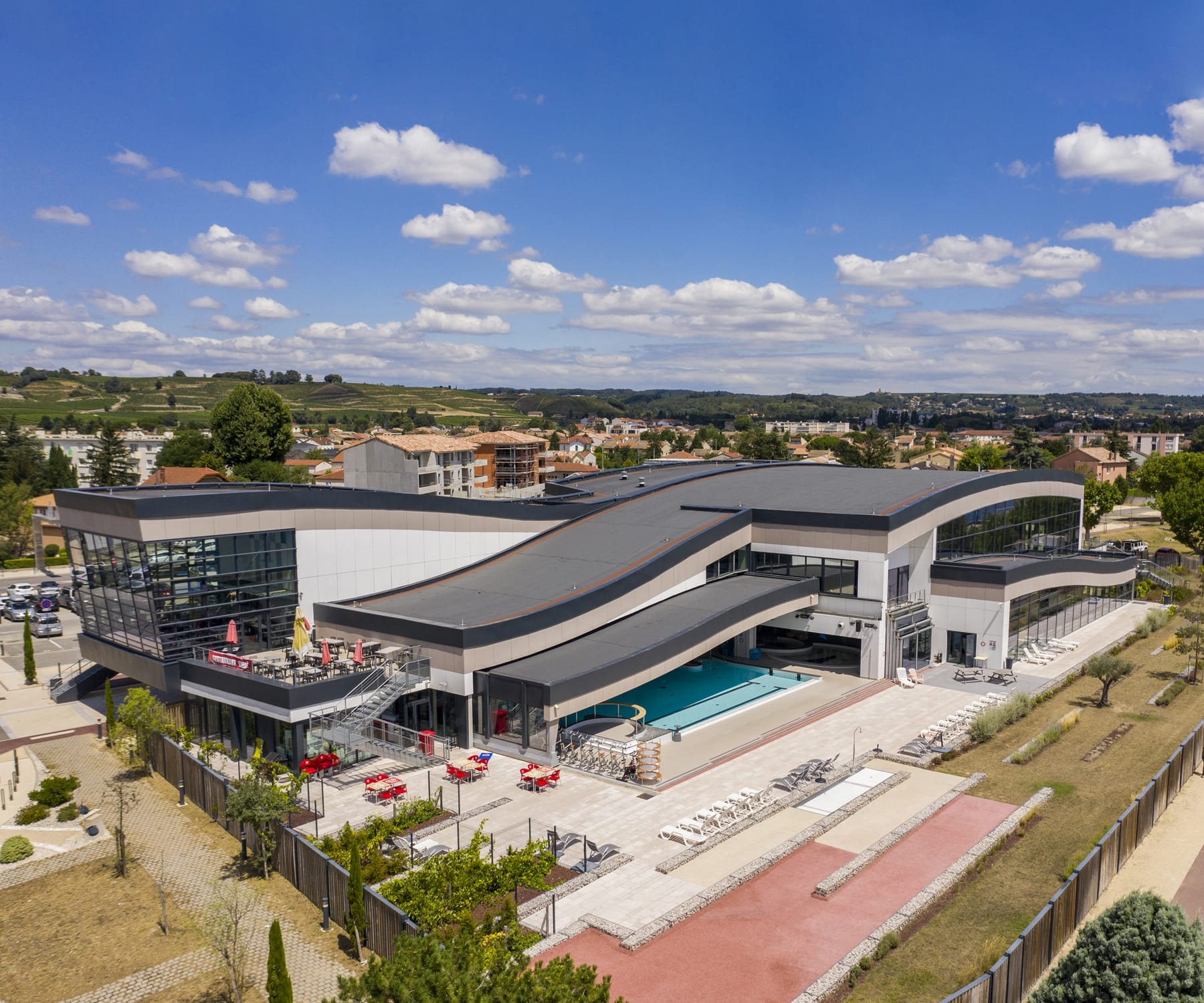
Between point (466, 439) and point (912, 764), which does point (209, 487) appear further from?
point (466, 439)

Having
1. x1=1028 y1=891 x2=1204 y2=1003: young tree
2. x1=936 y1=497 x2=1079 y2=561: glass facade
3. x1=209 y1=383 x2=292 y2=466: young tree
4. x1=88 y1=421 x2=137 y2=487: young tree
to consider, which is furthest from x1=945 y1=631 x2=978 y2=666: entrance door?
x1=88 y1=421 x2=137 y2=487: young tree

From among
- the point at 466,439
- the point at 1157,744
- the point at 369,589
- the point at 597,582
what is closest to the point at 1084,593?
the point at 1157,744

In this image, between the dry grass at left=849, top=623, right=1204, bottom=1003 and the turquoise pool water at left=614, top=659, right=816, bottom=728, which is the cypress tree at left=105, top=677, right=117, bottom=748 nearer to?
the turquoise pool water at left=614, top=659, right=816, bottom=728

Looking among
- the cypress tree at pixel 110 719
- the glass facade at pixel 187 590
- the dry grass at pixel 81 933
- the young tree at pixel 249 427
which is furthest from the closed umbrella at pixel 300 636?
the young tree at pixel 249 427

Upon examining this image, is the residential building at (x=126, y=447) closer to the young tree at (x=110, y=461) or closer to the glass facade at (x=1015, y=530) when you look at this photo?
the young tree at (x=110, y=461)

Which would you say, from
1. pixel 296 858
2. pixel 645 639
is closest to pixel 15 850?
pixel 296 858

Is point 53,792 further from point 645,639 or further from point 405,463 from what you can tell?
point 405,463

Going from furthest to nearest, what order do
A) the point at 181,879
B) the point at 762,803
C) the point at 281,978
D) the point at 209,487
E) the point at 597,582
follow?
the point at 209,487
the point at 597,582
the point at 762,803
the point at 181,879
the point at 281,978
